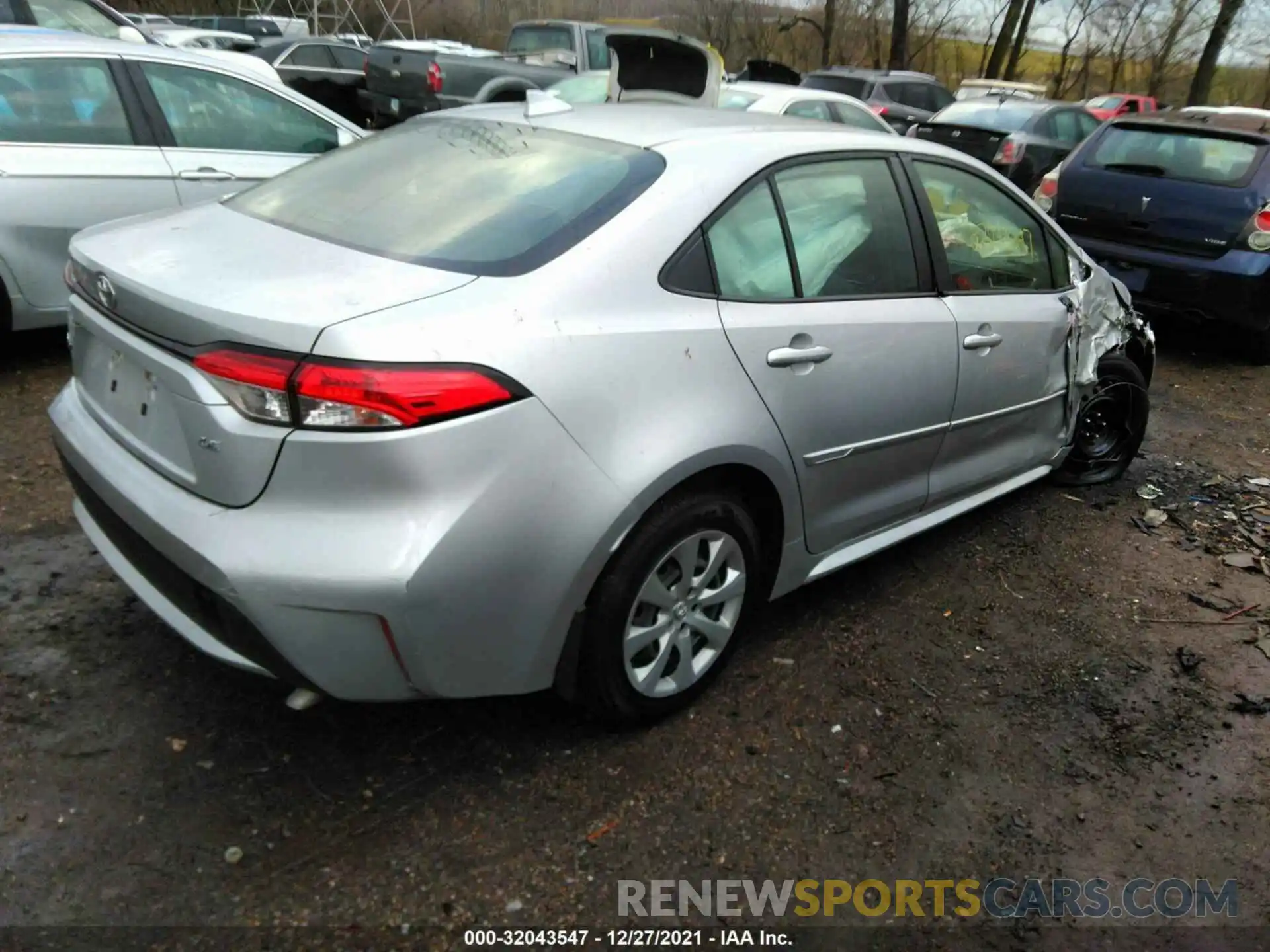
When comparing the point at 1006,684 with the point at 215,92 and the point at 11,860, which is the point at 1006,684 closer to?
the point at 11,860

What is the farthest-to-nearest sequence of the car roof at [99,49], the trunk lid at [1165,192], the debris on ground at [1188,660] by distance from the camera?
the trunk lid at [1165,192], the car roof at [99,49], the debris on ground at [1188,660]

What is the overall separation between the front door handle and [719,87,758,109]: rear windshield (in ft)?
21.2

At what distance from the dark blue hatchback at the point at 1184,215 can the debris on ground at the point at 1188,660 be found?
3.77 meters

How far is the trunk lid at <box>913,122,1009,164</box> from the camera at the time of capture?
11234 millimetres

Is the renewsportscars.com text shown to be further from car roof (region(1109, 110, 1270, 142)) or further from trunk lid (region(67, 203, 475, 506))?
car roof (region(1109, 110, 1270, 142))

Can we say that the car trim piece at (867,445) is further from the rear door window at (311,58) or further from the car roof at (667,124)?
the rear door window at (311,58)

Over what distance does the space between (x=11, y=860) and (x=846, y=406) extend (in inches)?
93.0

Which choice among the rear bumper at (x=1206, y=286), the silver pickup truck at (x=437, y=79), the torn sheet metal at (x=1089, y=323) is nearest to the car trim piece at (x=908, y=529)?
the torn sheet metal at (x=1089, y=323)

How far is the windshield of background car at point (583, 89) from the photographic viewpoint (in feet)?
31.1

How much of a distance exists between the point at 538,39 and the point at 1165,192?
418 inches

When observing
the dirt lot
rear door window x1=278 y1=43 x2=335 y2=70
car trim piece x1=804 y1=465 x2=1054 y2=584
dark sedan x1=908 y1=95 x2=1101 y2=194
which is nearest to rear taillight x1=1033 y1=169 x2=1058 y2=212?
dark sedan x1=908 y1=95 x2=1101 y2=194

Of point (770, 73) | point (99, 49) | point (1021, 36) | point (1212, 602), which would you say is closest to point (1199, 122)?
point (1212, 602)

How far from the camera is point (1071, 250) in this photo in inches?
161

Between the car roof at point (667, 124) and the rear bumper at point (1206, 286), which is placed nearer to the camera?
the car roof at point (667, 124)
